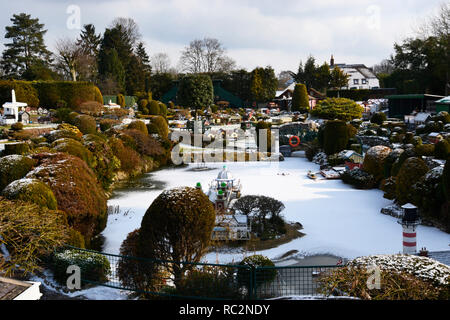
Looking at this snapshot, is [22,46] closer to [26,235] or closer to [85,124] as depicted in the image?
[85,124]

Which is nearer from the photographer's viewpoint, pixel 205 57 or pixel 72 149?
pixel 72 149

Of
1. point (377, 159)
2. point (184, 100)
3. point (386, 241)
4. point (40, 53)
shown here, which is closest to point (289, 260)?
point (386, 241)

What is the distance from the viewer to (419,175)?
14.0m

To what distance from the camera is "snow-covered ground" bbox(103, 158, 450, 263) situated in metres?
11.7

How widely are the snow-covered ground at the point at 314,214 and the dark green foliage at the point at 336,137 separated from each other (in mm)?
1650

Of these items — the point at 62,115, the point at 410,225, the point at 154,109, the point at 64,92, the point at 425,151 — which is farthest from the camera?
the point at 154,109

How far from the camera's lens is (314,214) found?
14.7 m

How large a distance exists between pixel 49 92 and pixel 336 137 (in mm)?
26415

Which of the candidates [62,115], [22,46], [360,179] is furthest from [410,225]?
[22,46]

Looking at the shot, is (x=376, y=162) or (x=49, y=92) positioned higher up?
(x=49, y=92)

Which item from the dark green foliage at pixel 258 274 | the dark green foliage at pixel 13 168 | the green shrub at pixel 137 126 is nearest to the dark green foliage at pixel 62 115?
the green shrub at pixel 137 126

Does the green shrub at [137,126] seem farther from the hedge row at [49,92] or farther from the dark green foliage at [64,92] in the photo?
the dark green foliage at [64,92]

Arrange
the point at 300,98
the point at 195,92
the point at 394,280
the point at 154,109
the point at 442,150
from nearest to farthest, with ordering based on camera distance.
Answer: the point at 394,280
the point at 442,150
the point at 154,109
the point at 195,92
the point at 300,98

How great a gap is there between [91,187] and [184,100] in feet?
104
